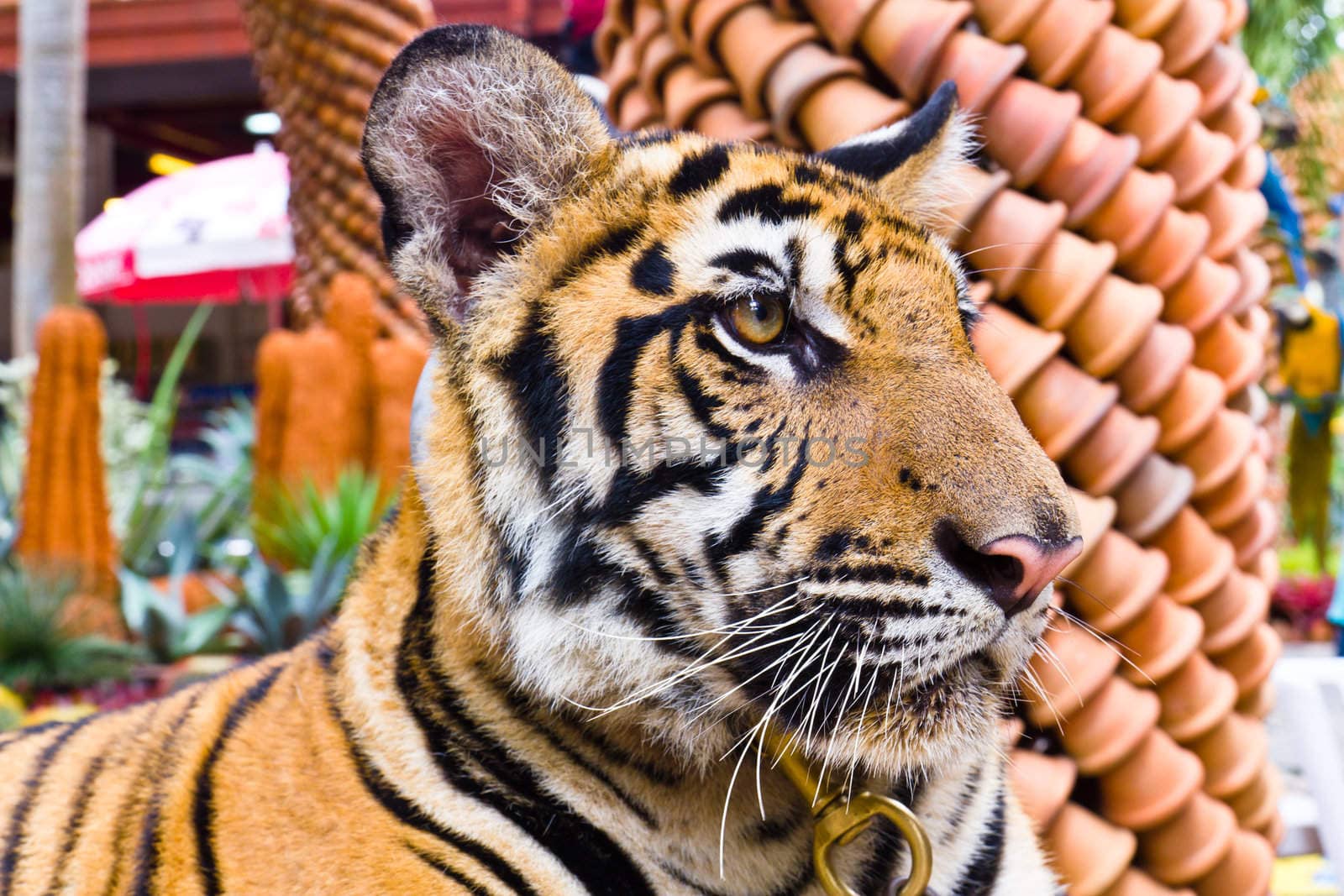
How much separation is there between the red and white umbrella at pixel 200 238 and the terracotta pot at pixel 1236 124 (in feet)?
24.4

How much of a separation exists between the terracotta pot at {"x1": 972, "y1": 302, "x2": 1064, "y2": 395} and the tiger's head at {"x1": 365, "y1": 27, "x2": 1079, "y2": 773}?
0.40 metres

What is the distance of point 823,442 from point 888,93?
100cm

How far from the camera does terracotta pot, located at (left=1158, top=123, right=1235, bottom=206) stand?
205 cm

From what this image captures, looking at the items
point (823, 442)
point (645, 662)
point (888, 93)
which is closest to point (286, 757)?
point (645, 662)

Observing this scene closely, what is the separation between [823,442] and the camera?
1.21m

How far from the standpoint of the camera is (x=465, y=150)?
140cm

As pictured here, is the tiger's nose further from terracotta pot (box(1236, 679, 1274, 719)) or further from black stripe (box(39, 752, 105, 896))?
terracotta pot (box(1236, 679, 1274, 719))

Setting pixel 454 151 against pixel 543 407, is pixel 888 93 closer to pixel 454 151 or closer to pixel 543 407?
pixel 454 151

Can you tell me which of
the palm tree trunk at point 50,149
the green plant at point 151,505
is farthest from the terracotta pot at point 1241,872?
the palm tree trunk at point 50,149

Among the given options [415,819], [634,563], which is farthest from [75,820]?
[634,563]

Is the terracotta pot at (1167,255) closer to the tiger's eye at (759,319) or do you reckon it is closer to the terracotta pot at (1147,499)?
the terracotta pot at (1147,499)

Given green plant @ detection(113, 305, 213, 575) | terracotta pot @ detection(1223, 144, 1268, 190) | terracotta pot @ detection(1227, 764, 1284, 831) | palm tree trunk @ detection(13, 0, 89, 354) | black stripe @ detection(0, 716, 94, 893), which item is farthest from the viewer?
palm tree trunk @ detection(13, 0, 89, 354)

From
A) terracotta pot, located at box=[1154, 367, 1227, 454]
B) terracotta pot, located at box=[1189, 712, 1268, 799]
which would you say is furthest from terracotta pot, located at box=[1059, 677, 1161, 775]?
terracotta pot, located at box=[1154, 367, 1227, 454]

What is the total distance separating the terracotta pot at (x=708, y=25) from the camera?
6.56ft
